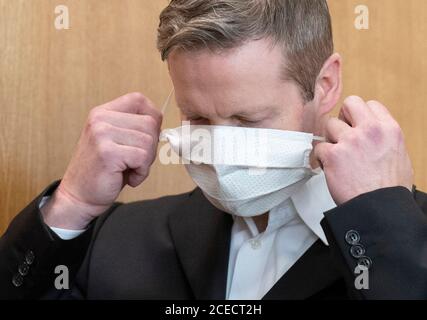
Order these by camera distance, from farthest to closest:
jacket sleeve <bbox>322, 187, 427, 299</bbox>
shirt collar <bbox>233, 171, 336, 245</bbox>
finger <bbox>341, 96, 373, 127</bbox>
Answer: shirt collar <bbox>233, 171, 336, 245</bbox> < finger <bbox>341, 96, 373, 127</bbox> < jacket sleeve <bbox>322, 187, 427, 299</bbox>

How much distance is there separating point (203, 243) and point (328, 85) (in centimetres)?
38

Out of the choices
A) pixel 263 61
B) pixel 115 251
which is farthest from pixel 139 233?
pixel 263 61

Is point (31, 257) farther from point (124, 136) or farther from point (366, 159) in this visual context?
point (366, 159)

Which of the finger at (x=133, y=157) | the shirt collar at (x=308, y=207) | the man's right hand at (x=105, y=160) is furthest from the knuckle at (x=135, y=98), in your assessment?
the shirt collar at (x=308, y=207)

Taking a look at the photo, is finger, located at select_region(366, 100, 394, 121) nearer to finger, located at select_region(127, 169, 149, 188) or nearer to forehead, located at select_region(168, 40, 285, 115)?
forehead, located at select_region(168, 40, 285, 115)

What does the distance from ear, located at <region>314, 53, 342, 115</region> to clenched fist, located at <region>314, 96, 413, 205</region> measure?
16cm

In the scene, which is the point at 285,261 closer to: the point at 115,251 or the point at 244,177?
the point at 244,177

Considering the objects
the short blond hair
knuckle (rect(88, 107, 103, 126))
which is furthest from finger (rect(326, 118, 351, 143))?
knuckle (rect(88, 107, 103, 126))

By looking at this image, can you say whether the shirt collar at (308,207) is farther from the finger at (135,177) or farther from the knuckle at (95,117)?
the knuckle at (95,117)

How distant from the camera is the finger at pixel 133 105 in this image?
1359 millimetres

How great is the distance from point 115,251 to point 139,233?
0.06 meters

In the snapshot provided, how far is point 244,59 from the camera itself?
122cm

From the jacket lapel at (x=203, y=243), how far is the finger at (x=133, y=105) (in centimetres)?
22

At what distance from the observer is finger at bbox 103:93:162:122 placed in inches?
53.5
